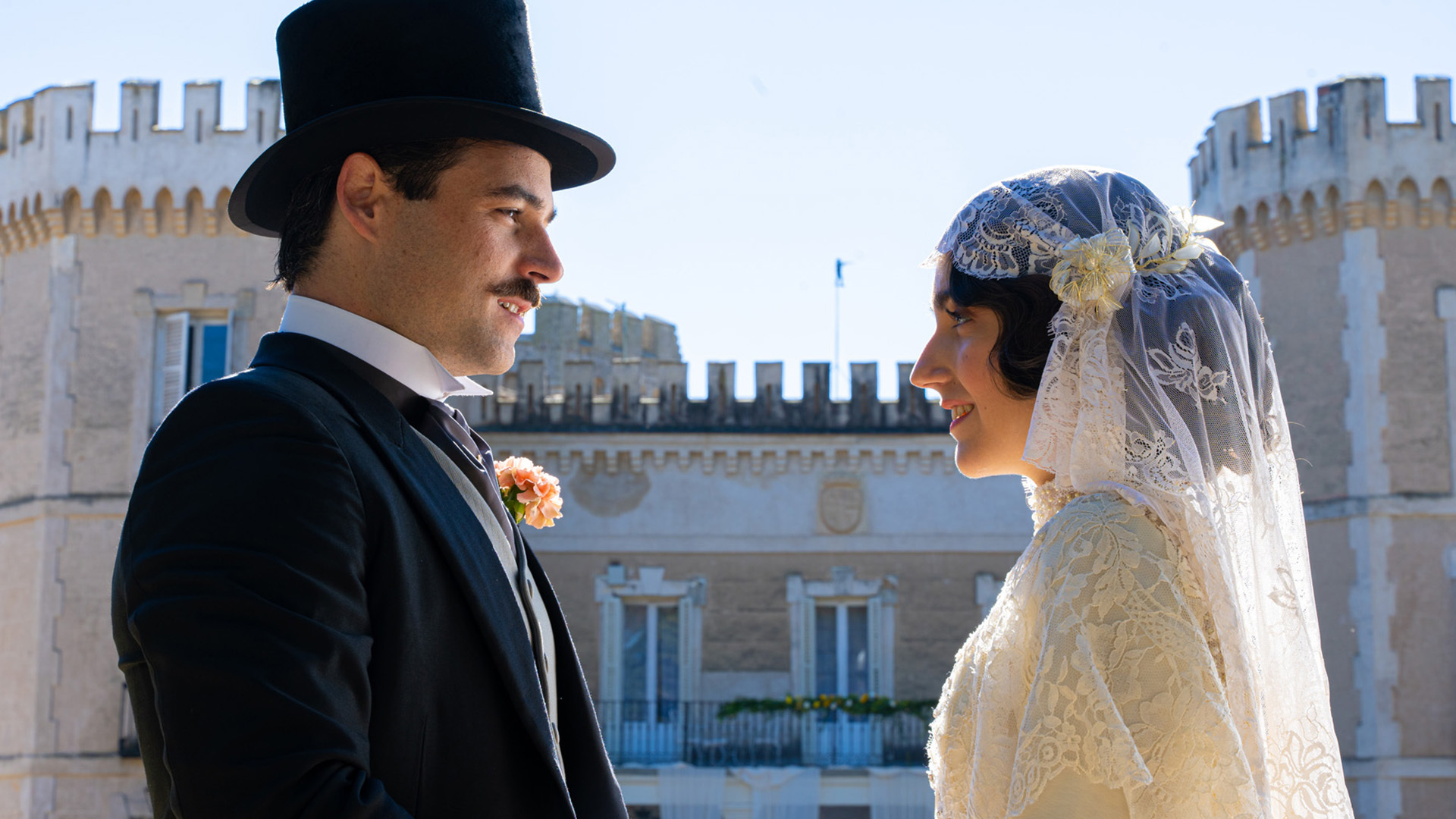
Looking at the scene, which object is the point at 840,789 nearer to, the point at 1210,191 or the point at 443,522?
the point at 1210,191

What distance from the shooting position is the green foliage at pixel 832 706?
15.6 meters

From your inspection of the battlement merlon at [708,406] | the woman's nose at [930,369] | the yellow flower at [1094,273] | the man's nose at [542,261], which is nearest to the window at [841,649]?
the battlement merlon at [708,406]

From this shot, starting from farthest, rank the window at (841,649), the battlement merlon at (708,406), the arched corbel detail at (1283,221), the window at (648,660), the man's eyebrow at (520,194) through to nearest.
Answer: the battlement merlon at (708,406) < the window at (841,649) < the window at (648,660) < the arched corbel detail at (1283,221) < the man's eyebrow at (520,194)

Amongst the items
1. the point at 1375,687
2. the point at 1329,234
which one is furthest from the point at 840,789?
the point at 1329,234

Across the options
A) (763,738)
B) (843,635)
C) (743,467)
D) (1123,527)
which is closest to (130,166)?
(743,467)

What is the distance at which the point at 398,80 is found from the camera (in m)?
2.03

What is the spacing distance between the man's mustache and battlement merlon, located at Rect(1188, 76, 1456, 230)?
14.0 metres

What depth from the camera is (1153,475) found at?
218cm

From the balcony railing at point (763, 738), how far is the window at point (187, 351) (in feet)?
17.3

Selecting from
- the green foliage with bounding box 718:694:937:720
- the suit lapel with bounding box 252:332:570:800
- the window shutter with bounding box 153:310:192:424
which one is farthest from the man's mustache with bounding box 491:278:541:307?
the green foliage with bounding box 718:694:937:720

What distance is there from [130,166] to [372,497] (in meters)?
14.6

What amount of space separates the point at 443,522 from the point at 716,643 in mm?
14484

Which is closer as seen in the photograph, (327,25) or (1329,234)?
(327,25)

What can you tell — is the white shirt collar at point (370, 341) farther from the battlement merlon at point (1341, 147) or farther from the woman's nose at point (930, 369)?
the battlement merlon at point (1341, 147)
